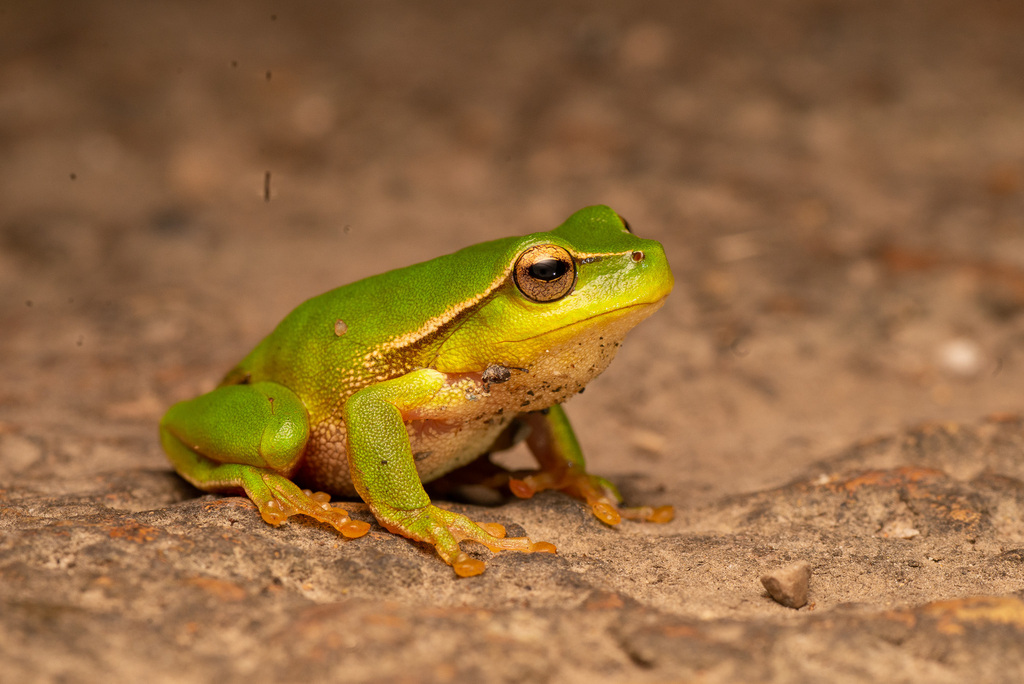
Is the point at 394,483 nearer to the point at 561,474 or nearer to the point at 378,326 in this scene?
the point at 378,326

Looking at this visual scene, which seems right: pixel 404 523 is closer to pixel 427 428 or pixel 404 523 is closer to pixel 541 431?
pixel 427 428

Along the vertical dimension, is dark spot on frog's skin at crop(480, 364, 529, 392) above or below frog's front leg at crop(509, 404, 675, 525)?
above

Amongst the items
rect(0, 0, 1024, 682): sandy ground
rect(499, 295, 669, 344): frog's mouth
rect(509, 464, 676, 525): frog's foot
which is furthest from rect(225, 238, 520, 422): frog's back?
rect(509, 464, 676, 525): frog's foot

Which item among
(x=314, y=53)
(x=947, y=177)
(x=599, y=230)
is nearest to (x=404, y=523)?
(x=599, y=230)

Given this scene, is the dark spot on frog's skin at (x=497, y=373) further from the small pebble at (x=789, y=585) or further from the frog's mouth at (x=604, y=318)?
the small pebble at (x=789, y=585)

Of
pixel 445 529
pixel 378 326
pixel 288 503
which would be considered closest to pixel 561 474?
pixel 445 529

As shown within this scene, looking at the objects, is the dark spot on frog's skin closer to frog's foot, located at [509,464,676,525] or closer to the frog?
the frog

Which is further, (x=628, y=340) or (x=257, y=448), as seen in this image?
(x=628, y=340)
